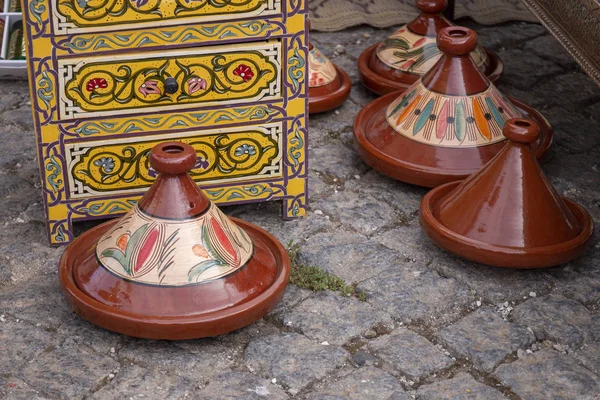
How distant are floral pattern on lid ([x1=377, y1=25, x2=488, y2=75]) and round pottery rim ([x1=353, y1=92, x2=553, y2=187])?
253 millimetres

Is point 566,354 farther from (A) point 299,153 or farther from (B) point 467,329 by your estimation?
(A) point 299,153

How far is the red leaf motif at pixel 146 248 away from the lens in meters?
2.97

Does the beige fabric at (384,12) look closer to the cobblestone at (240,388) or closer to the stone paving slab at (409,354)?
the stone paving slab at (409,354)

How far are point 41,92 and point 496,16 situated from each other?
10.1 feet

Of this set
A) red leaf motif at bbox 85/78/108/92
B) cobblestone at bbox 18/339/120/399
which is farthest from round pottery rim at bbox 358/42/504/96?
cobblestone at bbox 18/339/120/399

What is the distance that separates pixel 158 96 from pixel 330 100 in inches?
48.5

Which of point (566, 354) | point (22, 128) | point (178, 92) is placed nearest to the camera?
point (566, 354)

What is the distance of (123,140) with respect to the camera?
11.0 ft

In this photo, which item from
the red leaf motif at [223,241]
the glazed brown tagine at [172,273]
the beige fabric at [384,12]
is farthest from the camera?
the beige fabric at [384,12]

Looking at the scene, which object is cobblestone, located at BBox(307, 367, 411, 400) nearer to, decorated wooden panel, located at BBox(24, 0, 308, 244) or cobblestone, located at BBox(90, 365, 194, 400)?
cobblestone, located at BBox(90, 365, 194, 400)

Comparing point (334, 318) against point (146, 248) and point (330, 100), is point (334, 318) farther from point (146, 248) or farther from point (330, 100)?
point (330, 100)

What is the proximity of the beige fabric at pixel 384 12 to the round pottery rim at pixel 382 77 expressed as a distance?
1.99ft

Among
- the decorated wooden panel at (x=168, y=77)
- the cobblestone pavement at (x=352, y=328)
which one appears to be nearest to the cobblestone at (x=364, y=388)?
the cobblestone pavement at (x=352, y=328)

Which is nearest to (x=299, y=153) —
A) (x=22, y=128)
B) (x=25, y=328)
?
(x=25, y=328)
